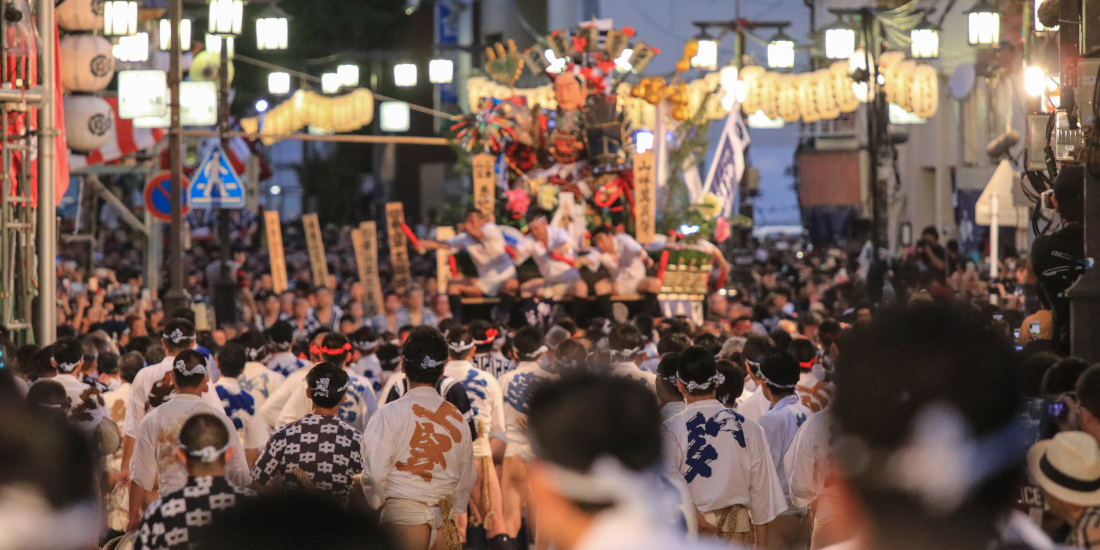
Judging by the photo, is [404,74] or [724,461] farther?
[404,74]

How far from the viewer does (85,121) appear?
14430mm

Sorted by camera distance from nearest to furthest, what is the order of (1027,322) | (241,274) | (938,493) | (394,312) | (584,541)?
1. (938,493)
2. (584,541)
3. (1027,322)
4. (394,312)
5. (241,274)

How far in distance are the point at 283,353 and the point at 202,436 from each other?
5.81 m

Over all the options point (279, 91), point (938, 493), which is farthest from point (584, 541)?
point (279, 91)

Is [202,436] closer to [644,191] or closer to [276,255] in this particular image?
[644,191]

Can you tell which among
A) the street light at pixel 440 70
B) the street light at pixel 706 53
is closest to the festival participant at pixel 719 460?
the street light at pixel 706 53

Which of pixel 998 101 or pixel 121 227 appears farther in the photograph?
pixel 121 227

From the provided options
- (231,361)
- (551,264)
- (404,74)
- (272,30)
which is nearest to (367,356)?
(231,361)

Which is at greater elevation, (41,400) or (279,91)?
(279,91)

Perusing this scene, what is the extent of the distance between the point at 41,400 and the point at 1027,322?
6359 millimetres

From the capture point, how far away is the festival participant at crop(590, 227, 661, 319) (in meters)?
18.0

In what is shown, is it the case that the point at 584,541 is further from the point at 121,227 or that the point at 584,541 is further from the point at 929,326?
the point at 121,227

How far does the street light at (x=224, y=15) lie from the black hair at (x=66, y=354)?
10460mm

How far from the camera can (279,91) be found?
2939 centimetres
